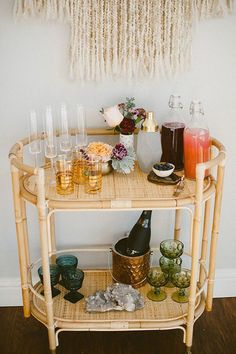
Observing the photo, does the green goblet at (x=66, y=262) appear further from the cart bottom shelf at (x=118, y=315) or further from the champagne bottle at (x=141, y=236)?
the champagne bottle at (x=141, y=236)

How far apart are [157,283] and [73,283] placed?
Answer: 349 mm

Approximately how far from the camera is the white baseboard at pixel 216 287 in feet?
7.34

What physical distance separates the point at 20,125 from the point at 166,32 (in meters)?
0.71

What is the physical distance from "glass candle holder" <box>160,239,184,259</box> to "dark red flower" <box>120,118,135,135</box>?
52 cm

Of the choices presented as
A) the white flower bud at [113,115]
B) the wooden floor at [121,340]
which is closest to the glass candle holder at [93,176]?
the white flower bud at [113,115]

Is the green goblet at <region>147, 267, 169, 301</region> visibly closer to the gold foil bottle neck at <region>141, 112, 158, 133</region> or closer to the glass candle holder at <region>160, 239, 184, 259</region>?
the glass candle holder at <region>160, 239, 184, 259</region>

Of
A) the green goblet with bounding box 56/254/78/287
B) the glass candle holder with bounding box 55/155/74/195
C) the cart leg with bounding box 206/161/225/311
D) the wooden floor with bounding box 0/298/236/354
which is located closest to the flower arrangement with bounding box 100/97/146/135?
the glass candle holder with bounding box 55/155/74/195

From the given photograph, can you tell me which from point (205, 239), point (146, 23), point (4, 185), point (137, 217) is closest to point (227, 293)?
point (205, 239)

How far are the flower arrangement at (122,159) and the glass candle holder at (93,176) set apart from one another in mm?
82

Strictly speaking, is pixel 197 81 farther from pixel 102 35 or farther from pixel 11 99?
pixel 11 99

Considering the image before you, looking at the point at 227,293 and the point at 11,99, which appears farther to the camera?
the point at 227,293

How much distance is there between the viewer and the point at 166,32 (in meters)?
1.83

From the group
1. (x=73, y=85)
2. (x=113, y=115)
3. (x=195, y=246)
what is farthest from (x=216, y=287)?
(x=73, y=85)

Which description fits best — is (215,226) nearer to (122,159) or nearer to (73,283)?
(122,159)
